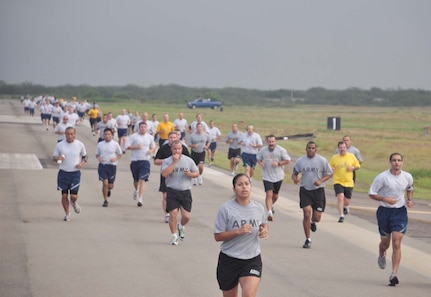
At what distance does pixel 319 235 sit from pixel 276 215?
3149 millimetres

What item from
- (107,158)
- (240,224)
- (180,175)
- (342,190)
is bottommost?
(342,190)

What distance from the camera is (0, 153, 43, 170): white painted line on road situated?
31436mm

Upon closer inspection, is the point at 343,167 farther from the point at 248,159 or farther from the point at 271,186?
the point at 248,159

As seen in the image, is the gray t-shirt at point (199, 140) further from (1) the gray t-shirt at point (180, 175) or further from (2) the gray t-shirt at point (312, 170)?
(1) the gray t-shirt at point (180, 175)

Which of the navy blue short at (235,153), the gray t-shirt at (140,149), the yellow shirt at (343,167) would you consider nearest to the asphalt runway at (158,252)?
the yellow shirt at (343,167)

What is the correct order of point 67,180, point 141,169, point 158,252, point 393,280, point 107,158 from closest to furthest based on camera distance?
point 393,280, point 158,252, point 67,180, point 107,158, point 141,169

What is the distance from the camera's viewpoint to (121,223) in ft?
61.3

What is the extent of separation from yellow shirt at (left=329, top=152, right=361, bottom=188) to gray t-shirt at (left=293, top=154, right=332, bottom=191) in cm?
352

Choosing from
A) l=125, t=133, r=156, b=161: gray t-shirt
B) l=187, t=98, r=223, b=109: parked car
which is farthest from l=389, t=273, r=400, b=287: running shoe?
l=187, t=98, r=223, b=109: parked car

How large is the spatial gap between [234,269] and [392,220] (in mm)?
4553

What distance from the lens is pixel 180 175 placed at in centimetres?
1600

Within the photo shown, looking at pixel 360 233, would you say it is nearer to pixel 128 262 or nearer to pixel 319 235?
pixel 319 235

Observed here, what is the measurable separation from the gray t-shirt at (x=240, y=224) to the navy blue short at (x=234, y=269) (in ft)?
0.18

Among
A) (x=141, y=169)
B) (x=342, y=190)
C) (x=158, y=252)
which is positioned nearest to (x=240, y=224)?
(x=158, y=252)
